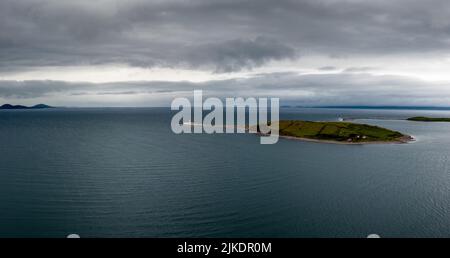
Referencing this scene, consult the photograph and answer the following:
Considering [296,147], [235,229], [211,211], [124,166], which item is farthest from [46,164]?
[296,147]

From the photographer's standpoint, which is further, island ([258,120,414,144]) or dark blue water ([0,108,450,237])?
island ([258,120,414,144])

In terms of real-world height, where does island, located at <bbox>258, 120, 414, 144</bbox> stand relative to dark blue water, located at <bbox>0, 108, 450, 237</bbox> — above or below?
above

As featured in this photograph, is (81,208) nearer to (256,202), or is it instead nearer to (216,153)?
(256,202)

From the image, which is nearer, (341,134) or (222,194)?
(222,194)

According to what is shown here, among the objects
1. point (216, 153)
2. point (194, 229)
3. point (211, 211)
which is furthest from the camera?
point (216, 153)

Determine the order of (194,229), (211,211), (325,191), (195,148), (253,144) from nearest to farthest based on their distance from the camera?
1. (194,229)
2. (211,211)
3. (325,191)
4. (195,148)
5. (253,144)
